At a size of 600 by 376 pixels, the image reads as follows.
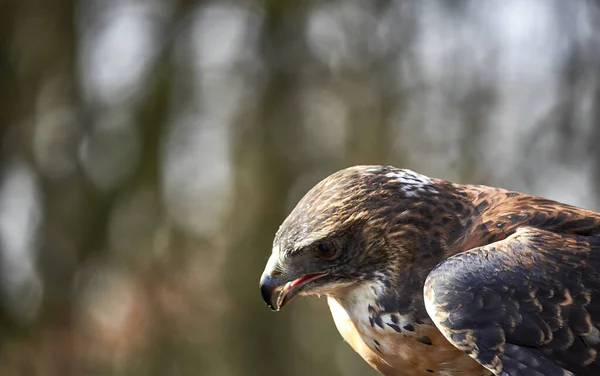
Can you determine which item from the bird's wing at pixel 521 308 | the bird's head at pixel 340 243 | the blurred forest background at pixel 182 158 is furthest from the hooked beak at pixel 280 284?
the blurred forest background at pixel 182 158

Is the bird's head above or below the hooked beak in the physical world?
above

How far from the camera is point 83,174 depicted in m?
9.58

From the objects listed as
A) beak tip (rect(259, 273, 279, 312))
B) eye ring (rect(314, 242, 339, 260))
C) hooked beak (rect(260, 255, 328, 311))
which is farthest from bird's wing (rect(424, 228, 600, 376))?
beak tip (rect(259, 273, 279, 312))

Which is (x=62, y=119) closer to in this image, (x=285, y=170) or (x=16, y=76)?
(x=16, y=76)

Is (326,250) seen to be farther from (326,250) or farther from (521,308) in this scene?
(521,308)

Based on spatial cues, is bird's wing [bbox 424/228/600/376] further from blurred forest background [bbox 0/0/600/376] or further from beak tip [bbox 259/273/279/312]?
blurred forest background [bbox 0/0/600/376]

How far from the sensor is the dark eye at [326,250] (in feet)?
9.41

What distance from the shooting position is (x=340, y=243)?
289cm

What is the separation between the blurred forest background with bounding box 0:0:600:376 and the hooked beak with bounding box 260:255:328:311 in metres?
6.32

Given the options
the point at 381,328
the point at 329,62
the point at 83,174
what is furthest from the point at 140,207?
the point at 381,328

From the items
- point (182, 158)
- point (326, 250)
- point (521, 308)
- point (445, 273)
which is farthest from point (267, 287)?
point (182, 158)

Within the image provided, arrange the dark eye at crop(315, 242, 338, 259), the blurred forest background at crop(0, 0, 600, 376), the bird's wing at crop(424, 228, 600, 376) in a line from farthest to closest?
the blurred forest background at crop(0, 0, 600, 376) → the dark eye at crop(315, 242, 338, 259) → the bird's wing at crop(424, 228, 600, 376)

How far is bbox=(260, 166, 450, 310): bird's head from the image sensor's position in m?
2.87

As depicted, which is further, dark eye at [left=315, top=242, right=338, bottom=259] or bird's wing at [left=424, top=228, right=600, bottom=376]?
dark eye at [left=315, top=242, right=338, bottom=259]
